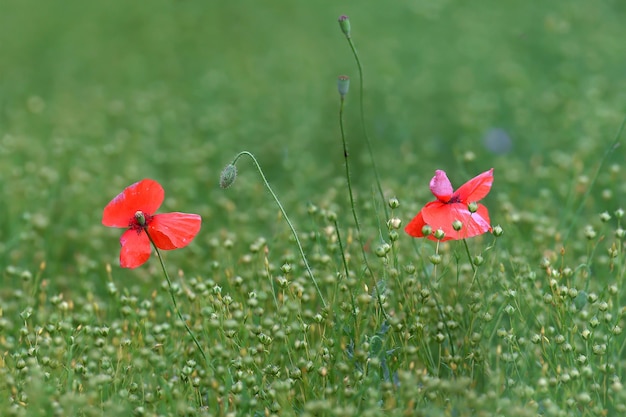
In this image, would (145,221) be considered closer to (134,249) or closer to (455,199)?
(134,249)

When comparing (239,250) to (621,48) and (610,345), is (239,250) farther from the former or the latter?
(621,48)

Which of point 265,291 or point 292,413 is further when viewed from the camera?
point 265,291

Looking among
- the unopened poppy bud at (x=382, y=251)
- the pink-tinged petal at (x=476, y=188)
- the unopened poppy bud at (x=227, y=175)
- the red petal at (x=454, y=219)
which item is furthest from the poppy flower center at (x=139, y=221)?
the pink-tinged petal at (x=476, y=188)

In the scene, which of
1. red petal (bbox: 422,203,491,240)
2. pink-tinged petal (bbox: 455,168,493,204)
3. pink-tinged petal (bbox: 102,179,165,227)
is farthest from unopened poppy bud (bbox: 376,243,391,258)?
pink-tinged petal (bbox: 102,179,165,227)

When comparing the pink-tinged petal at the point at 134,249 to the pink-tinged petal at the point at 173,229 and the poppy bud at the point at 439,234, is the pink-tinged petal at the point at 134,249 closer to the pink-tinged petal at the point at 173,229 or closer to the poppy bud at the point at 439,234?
the pink-tinged petal at the point at 173,229

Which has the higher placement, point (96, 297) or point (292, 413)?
point (96, 297)

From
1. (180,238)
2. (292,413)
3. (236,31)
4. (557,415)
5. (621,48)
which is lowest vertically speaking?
(557,415)

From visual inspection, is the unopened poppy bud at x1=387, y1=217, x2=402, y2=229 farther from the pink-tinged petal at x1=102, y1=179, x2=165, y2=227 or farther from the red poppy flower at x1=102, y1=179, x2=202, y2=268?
the pink-tinged petal at x1=102, y1=179, x2=165, y2=227

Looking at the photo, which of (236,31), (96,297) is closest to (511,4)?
(236,31)
